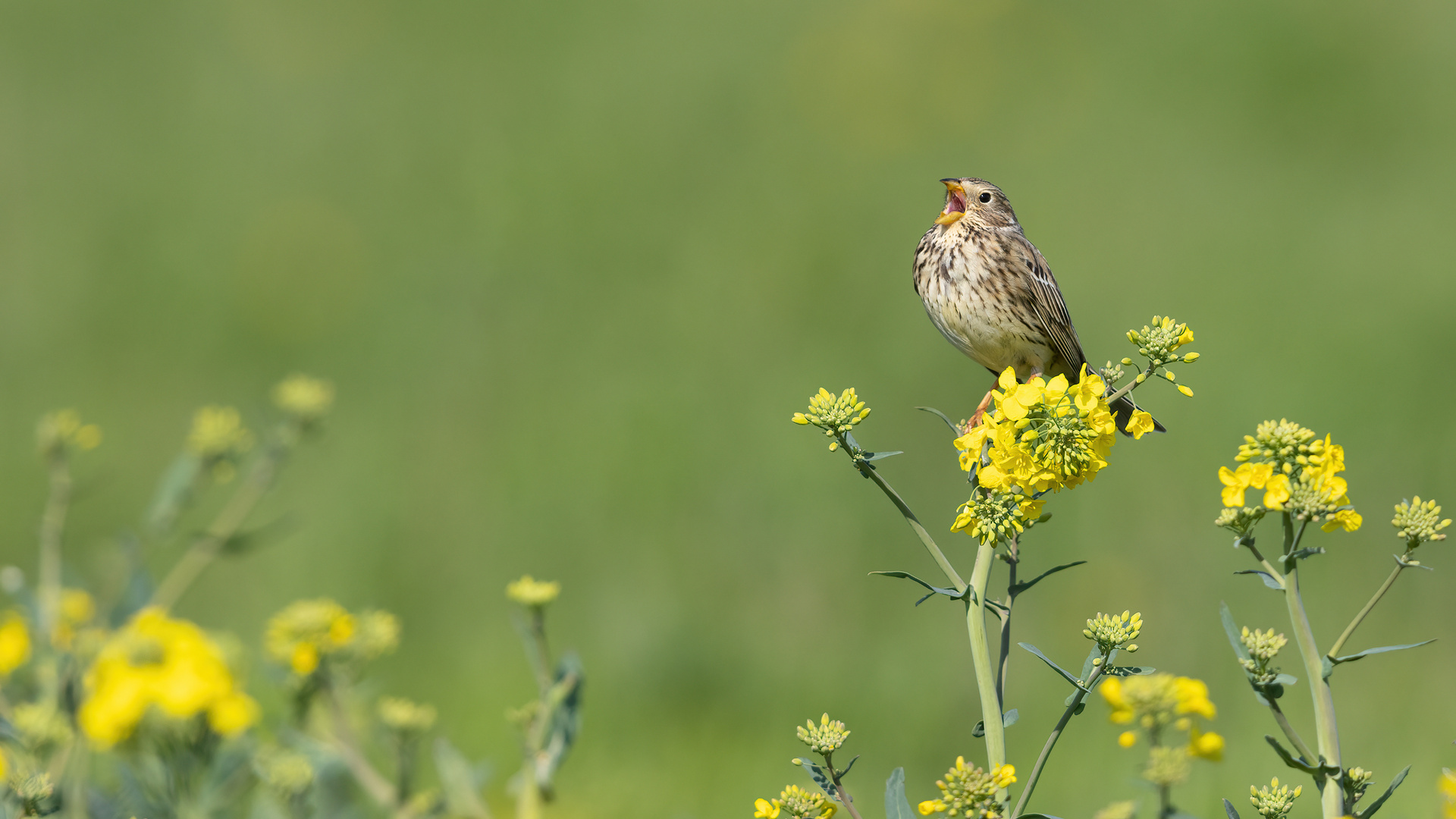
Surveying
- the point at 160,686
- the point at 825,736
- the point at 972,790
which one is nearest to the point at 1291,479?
the point at 972,790

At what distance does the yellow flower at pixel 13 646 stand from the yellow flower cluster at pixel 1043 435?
230 cm

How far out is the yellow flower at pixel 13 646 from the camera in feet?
10.2

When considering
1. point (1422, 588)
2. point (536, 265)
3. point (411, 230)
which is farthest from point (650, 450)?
point (1422, 588)

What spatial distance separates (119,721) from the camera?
2338 mm

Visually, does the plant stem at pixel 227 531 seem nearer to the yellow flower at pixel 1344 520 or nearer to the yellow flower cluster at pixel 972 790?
the yellow flower cluster at pixel 972 790

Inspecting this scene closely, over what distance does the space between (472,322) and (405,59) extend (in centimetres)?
430

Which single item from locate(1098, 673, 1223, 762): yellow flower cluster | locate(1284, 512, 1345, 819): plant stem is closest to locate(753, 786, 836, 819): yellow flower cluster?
locate(1098, 673, 1223, 762): yellow flower cluster

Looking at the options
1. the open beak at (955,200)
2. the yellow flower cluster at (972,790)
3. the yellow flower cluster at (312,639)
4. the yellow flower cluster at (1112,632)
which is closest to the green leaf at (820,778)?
the yellow flower cluster at (972,790)

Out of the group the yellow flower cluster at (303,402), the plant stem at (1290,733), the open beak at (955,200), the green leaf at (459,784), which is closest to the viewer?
the plant stem at (1290,733)

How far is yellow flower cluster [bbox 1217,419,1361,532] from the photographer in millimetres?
2051

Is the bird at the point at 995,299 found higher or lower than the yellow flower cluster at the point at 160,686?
higher

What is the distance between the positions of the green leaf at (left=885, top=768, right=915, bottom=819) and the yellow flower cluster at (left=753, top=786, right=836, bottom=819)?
0.32 feet

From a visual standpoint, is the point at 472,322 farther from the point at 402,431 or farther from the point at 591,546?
the point at 591,546

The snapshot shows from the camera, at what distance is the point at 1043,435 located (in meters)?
2.27
